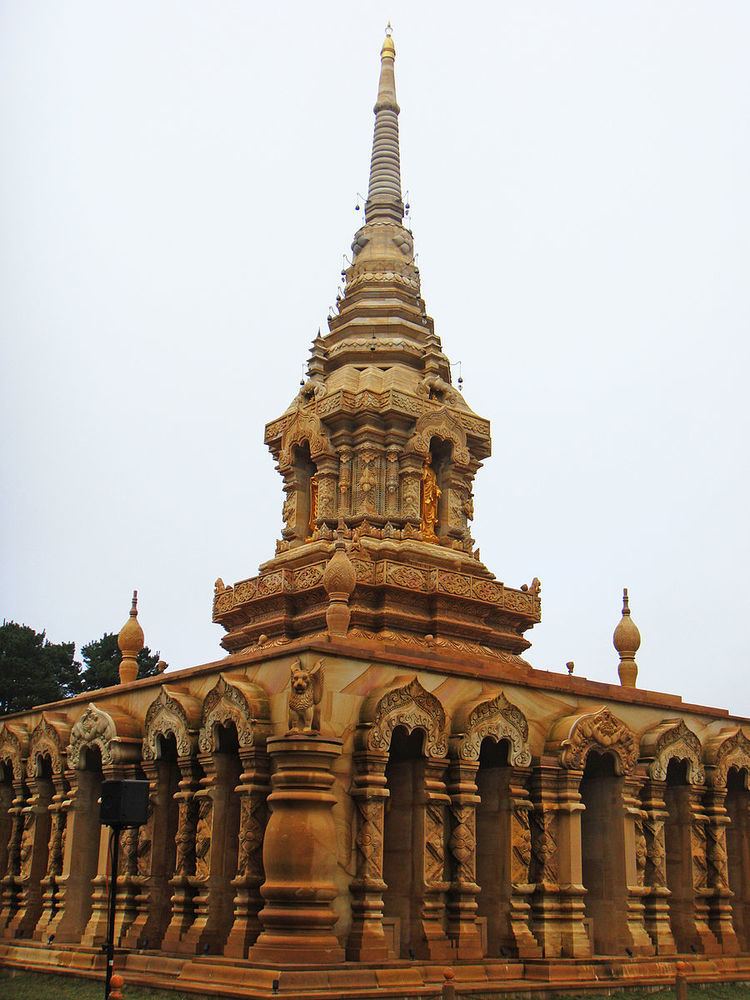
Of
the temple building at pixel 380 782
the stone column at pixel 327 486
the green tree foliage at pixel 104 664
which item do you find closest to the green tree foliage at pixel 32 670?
the green tree foliage at pixel 104 664

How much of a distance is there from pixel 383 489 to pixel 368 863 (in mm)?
12765

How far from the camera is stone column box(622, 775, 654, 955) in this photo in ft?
88.7

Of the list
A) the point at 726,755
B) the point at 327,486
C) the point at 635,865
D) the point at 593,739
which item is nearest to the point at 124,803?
the point at 593,739

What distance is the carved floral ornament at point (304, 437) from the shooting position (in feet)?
113

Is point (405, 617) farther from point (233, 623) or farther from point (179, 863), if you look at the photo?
point (179, 863)

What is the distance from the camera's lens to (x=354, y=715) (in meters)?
24.2

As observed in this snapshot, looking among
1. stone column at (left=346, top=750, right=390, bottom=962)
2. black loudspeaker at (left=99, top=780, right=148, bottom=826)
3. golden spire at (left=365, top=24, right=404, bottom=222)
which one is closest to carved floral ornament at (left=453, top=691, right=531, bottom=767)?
stone column at (left=346, top=750, right=390, bottom=962)

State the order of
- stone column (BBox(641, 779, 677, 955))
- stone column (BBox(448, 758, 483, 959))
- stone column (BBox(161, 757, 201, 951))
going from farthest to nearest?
stone column (BBox(641, 779, 677, 955)) → stone column (BBox(161, 757, 201, 951)) → stone column (BBox(448, 758, 483, 959))

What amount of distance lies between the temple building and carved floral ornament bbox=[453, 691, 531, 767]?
0.05m

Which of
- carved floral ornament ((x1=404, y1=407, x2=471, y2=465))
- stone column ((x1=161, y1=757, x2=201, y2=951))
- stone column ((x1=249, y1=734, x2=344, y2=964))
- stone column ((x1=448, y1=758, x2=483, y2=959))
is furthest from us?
carved floral ornament ((x1=404, y1=407, x2=471, y2=465))

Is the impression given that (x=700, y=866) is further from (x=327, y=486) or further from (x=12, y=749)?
(x=12, y=749)

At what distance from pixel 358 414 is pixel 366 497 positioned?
2495 millimetres

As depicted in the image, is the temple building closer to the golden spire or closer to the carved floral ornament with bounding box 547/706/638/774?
the carved floral ornament with bounding box 547/706/638/774

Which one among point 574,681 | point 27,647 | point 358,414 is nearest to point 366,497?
point 358,414
